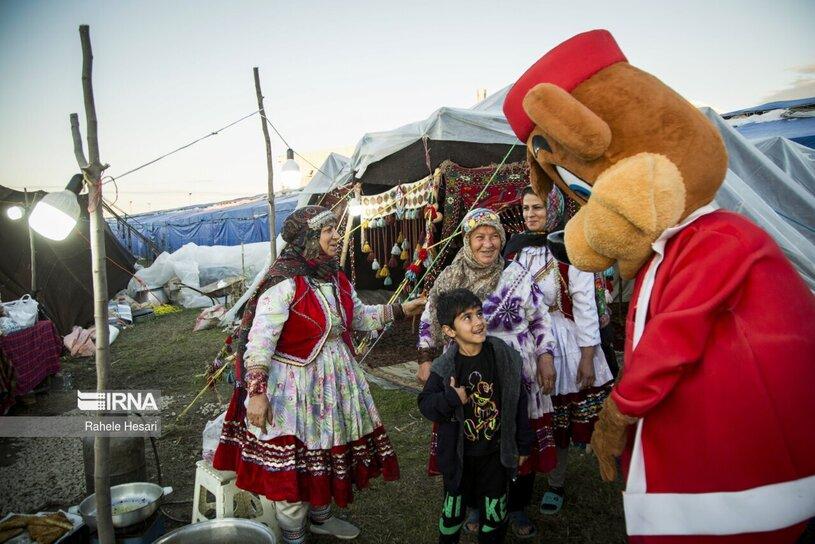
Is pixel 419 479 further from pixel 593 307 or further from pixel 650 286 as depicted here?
pixel 650 286

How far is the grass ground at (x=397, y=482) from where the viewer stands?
2.94 metres

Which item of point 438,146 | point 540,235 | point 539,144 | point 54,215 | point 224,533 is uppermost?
point 438,146

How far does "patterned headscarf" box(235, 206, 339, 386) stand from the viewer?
262 centimetres

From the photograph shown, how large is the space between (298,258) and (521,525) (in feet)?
6.89

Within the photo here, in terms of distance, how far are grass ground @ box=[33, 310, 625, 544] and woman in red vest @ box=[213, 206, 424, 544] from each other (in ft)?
1.96

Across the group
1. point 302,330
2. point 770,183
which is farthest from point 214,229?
point 770,183

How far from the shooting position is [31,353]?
238 inches

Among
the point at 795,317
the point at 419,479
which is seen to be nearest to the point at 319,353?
the point at 419,479

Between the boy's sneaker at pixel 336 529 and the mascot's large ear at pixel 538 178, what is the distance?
7.91ft

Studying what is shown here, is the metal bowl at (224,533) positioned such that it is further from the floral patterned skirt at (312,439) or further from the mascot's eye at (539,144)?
the mascot's eye at (539,144)

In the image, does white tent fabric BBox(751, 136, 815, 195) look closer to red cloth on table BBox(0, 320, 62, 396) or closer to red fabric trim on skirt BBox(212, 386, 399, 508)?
red fabric trim on skirt BBox(212, 386, 399, 508)

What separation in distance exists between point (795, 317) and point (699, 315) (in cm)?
25

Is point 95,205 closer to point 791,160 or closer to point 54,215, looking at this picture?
point 54,215

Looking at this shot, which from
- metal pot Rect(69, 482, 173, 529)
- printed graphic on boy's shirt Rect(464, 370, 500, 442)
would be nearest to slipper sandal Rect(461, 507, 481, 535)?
printed graphic on boy's shirt Rect(464, 370, 500, 442)
